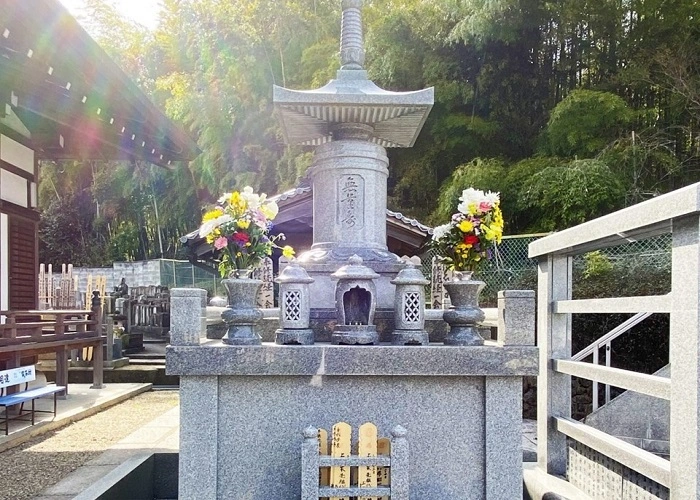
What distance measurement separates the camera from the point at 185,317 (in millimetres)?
3029

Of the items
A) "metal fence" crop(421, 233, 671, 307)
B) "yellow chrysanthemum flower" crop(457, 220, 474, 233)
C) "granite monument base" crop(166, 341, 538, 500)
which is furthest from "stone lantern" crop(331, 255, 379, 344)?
"metal fence" crop(421, 233, 671, 307)

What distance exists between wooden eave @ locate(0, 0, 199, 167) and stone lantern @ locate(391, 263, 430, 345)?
3.99 meters

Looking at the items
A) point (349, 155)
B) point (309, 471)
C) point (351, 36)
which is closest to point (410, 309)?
point (309, 471)

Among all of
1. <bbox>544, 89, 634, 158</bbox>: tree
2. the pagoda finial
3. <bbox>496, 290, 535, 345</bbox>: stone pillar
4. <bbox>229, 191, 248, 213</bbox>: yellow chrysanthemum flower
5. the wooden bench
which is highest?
<bbox>544, 89, 634, 158</bbox>: tree

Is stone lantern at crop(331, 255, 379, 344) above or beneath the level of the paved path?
above

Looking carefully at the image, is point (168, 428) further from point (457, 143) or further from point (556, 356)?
point (457, 143)

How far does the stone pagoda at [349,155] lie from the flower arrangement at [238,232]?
0.67 m

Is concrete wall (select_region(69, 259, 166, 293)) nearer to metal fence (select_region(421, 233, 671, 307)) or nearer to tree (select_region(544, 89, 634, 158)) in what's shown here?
metal fence (select_region(421, 233, 671, 307))

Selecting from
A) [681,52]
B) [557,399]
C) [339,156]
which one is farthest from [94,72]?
[681,52]

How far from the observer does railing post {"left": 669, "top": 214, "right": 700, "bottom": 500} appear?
2.12m

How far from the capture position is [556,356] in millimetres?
3342

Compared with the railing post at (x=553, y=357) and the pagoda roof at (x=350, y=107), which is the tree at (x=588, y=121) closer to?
the pagoda roof at (x=350, y=107)

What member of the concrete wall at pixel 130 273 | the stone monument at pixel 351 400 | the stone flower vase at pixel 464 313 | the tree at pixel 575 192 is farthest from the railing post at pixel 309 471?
the concrete wall at pixel 130 273

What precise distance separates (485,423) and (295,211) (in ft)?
20.6
